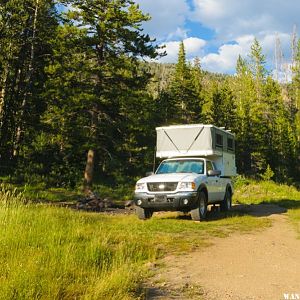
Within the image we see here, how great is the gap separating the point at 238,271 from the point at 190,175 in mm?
6541

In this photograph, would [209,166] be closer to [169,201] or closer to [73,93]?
[169,201]

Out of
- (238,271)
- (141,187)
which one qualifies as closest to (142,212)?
(141,187)

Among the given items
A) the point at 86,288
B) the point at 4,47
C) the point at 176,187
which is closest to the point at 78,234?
the point at 86,288

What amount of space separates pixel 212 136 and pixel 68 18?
12161mm

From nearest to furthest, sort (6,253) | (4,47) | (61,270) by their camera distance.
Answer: (61,270)
(6,253)
(4,47)

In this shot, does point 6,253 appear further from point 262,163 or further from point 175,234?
point 262,163

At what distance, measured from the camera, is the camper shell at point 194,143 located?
15.9m

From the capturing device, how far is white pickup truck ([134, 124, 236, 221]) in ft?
43.1

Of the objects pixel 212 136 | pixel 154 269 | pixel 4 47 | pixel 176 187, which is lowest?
pixel 154 269

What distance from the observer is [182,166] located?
14852 millimetres

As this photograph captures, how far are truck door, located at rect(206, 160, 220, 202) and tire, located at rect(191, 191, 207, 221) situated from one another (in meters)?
0.54

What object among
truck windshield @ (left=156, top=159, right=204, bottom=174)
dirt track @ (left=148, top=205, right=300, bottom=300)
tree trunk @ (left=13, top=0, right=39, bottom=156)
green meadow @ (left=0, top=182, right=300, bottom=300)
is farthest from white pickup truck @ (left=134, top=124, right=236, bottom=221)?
tree trunk @ (left=13, top=0, right=39, bottom=156)

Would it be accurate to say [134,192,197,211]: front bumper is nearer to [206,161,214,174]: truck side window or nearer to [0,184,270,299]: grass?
[0,184,270,299]: grass

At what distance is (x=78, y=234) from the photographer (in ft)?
27.8
